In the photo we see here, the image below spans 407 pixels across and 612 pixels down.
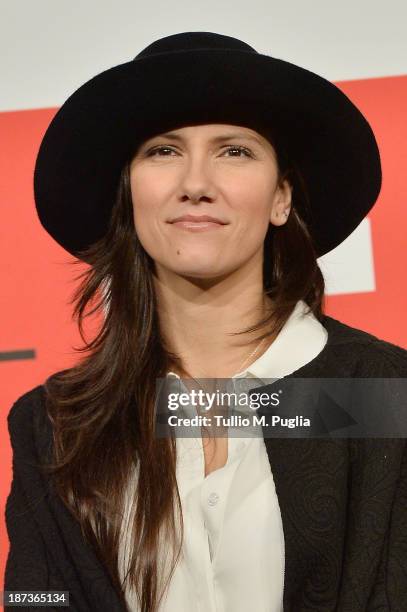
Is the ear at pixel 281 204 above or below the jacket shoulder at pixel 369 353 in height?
above

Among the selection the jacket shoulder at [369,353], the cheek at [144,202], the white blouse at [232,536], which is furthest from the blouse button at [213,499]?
the cheek at [144,202]

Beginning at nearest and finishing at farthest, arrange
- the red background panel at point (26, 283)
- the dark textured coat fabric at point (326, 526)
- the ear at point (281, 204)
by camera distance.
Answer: the dark textured coat fabric at point (326, 526), the ear at point (281, 204), the red background panel at point (26, 283)

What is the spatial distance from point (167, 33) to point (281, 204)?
37cm

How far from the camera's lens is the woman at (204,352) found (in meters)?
1.32

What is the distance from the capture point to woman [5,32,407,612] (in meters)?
1.32

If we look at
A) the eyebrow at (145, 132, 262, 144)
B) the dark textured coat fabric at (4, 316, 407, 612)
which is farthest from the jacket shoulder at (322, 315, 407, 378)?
the eyebrow at (145, 132, 262, 144)

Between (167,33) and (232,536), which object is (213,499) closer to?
(232,536)

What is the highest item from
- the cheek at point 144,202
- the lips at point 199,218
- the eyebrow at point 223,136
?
the eyebrow at point 223,136

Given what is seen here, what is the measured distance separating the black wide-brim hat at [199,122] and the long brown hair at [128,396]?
0.04 m

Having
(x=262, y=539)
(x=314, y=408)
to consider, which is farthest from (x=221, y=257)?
(x=262, y=539)

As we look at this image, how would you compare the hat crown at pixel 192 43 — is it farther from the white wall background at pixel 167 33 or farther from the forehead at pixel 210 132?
the white wall background at pixel 167 33

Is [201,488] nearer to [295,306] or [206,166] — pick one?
[295,306]

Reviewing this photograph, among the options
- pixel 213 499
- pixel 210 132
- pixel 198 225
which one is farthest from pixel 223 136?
pixel 213 499

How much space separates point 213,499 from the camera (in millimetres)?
1348
